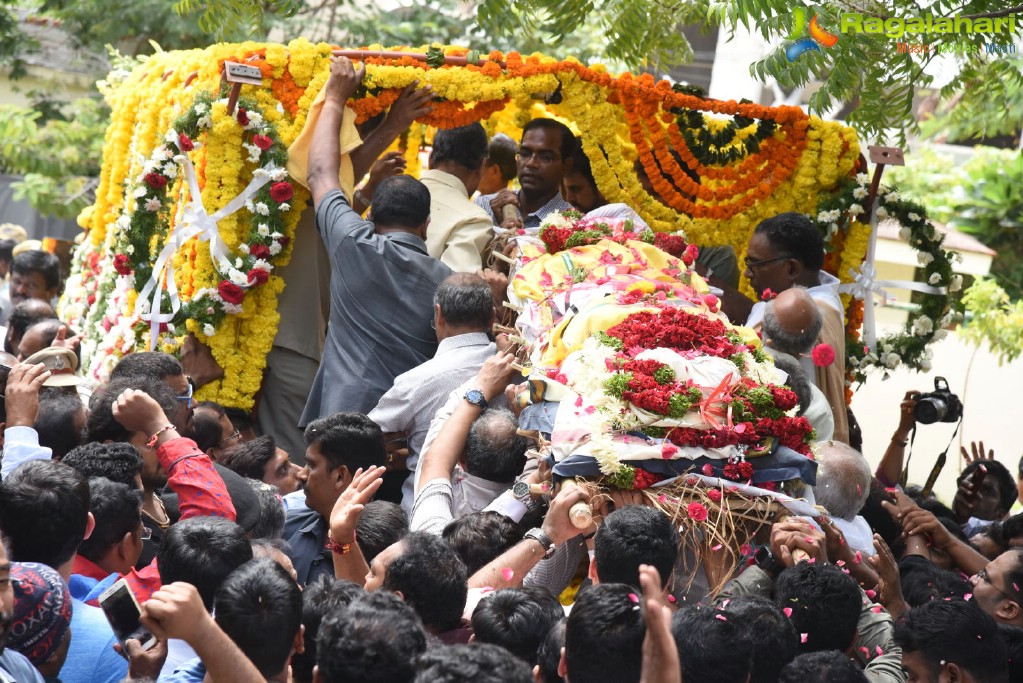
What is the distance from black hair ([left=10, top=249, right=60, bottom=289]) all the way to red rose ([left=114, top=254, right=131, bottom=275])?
6.11 feet

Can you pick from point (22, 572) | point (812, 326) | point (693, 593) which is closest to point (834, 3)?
point (812, 326)

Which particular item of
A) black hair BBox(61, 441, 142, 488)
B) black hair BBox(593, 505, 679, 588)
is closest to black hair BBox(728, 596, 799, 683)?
black hair BBox(593, 505, 679, 588)

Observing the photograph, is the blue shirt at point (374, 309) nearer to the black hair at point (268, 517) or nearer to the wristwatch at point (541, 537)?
the black hair at point (268, 517)

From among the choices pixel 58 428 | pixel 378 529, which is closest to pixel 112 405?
pixel 58 428

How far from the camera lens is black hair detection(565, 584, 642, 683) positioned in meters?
3.11

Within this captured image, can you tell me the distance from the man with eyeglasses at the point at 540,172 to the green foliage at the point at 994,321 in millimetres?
5868

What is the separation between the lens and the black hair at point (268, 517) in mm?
4527

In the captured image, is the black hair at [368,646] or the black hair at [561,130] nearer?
the black hair at [368,646]

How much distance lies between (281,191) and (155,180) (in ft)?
3.10

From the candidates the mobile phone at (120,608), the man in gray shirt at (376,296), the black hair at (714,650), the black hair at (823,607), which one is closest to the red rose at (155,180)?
the man in gray shirt at (376,296)

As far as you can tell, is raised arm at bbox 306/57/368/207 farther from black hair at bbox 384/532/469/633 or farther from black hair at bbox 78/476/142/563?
black hair at bbox 384/532/469/633

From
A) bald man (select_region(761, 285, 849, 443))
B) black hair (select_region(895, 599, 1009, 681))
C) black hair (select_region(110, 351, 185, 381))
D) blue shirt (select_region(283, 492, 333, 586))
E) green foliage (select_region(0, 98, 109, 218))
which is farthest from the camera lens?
green foliage (select_region(0, 98, 109, 218))

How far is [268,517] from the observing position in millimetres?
4566

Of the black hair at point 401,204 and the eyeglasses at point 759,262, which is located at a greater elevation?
the black hair at point 401,204
